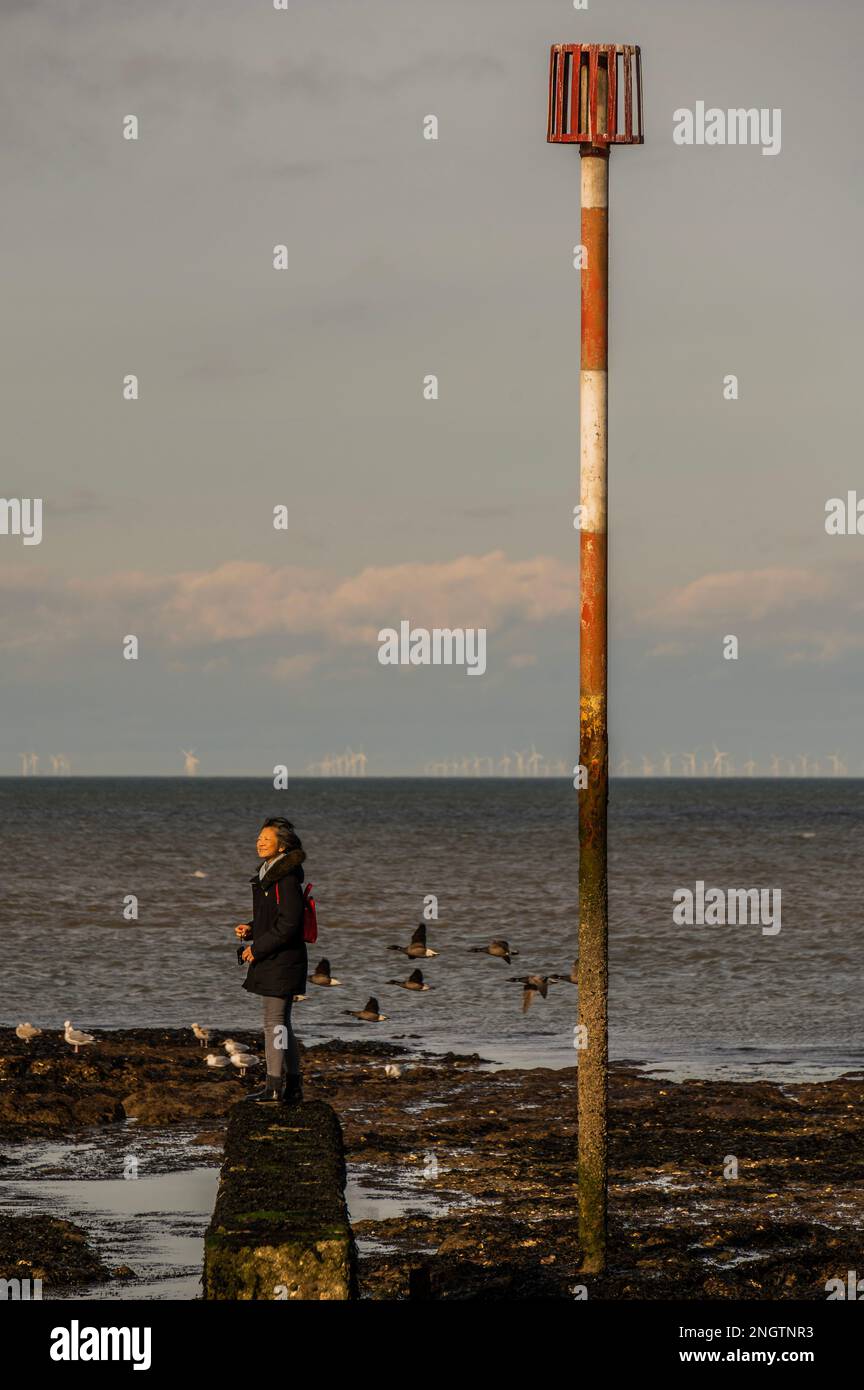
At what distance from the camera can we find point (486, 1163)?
1908 centimetres

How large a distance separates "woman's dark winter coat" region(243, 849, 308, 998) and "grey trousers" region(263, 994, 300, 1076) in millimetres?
119

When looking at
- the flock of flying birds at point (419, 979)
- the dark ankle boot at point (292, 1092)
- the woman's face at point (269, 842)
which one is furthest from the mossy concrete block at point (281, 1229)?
the flock of flying birds at point (419, 979)

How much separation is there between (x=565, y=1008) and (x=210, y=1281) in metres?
24.8

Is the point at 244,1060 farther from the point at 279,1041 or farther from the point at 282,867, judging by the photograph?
the point at 282,867

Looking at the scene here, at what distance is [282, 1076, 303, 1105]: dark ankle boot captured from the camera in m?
13.7

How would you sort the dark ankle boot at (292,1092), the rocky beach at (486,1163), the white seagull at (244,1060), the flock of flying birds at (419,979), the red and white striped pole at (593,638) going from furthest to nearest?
1. the flock of flying birds at (419,979)
2. the white seagull at (244,1060)
3. the rocky beach at (486,1163)
4. the red and white striped pole at (593,638)
5. the dark ankle boot at (292,1092)

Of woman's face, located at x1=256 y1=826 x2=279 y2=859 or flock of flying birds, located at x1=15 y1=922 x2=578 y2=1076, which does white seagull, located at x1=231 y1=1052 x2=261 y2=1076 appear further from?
woman's face, located at x1=256 y1=826 x2=279 y2=859

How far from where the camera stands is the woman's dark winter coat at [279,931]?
13.8 meters

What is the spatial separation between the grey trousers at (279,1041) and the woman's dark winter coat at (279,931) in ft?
0.39

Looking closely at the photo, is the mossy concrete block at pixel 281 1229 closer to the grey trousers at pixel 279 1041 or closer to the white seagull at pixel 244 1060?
the grey trousers at pixel 279 1041

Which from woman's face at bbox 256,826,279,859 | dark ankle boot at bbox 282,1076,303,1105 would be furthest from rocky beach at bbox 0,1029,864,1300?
woman's face at bbox 256,826,279,859

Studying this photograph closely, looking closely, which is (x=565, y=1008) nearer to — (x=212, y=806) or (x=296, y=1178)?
(x=296, y=1178)

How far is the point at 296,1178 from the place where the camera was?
10758 millimetres
